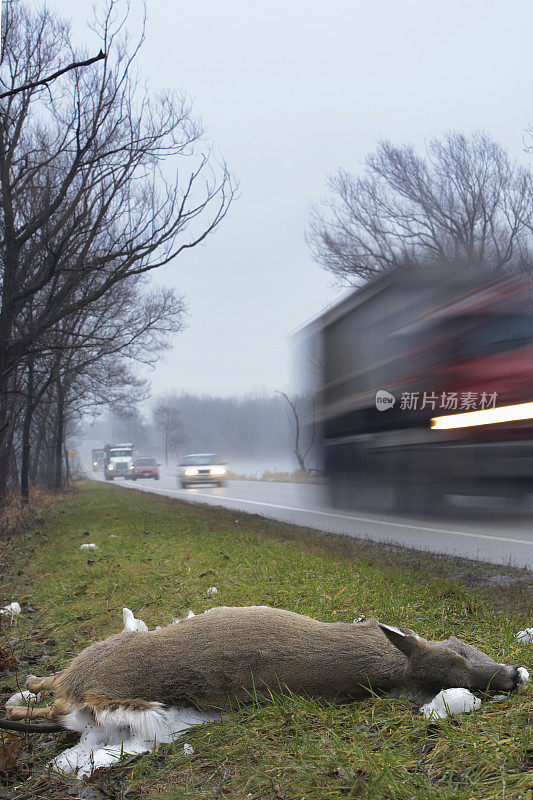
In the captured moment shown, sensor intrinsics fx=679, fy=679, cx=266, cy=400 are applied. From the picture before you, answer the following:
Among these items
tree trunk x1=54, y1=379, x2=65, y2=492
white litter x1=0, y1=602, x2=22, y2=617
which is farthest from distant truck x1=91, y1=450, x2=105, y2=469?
white litter x1=0, y1=602, x2=22, y2=617

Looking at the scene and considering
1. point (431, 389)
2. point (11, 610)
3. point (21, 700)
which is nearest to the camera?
point (21, 700)

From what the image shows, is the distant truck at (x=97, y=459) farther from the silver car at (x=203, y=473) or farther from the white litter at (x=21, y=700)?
the white litter at (x=21, y=700)

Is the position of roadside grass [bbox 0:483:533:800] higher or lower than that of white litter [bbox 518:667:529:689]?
lower

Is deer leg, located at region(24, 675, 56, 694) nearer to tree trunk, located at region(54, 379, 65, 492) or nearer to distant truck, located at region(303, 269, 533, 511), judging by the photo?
distant truck, located at region(303, 269, 533, 511)

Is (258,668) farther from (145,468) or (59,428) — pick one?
(145,468)

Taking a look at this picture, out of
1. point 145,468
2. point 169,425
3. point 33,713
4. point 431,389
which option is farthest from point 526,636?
point 169,425

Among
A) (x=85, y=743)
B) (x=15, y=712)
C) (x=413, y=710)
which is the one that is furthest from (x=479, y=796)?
(x=15, y=712)

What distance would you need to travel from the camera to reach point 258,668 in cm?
291

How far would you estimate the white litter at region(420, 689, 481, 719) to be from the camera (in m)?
2.64

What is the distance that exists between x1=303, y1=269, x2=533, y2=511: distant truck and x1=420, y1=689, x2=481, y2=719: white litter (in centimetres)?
618

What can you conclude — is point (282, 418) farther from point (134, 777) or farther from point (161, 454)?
point (161, 454)

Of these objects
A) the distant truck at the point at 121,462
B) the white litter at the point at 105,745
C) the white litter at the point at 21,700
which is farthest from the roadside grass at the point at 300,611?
the distant truck at the point at 121,462

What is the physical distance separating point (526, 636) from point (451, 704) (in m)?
1.12

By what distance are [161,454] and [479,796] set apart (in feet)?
398
